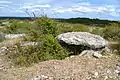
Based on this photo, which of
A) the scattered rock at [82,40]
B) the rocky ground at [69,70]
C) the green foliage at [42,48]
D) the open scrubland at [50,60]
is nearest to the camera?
the rocky ground at [69,70]

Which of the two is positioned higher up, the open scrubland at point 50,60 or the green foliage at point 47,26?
the green foliage at point 47,26

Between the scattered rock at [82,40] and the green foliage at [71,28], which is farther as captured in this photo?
the green foliage at [71,28]

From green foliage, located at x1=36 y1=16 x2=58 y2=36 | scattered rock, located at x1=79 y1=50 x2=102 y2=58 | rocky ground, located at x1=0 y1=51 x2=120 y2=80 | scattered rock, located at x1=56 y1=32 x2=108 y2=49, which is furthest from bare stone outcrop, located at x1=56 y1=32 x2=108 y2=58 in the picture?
rocky ground, located at x1=0 y1=51 x2=120 y2=80

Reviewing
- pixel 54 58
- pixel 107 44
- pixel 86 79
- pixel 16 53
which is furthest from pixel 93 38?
pixel 86 79

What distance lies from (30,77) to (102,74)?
2031mm

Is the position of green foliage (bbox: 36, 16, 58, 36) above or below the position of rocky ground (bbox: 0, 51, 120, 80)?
above

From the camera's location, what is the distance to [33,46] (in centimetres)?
1212

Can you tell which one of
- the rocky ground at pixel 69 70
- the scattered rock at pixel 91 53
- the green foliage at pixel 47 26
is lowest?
the rocky ground at pixel 69 70

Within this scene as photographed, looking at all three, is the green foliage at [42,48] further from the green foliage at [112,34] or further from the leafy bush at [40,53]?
the green foliage at [112,34]

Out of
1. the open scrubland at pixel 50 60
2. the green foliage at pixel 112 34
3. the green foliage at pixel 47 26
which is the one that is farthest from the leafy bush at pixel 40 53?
the green foliage at pixel 112 34

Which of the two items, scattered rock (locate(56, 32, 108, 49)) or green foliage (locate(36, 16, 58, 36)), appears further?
green foliage (locate(36, 16, 58, 36))

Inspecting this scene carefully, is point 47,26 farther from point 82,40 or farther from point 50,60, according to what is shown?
point 50,60

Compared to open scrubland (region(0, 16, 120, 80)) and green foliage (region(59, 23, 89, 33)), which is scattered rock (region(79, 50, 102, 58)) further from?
green foliage (region(59, 23, 89, 33))

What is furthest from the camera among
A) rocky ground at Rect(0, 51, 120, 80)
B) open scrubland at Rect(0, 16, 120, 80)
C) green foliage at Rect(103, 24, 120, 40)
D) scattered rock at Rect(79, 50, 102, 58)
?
green foliage at Rect(103, 24, 120, 40)
